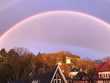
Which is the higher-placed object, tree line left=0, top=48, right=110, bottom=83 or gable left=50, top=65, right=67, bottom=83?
tree line left=0, top=48, right=110, bottom=83

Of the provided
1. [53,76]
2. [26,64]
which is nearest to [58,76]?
[53,76]

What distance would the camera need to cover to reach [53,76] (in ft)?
13.1

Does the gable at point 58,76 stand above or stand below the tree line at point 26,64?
below

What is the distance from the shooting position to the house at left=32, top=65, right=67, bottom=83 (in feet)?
A: 12.9

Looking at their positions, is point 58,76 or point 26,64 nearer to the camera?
point 58,76

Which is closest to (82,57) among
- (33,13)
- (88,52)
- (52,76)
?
(88,52)

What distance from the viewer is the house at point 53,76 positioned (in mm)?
3938

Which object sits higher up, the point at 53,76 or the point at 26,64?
the point at 26,64

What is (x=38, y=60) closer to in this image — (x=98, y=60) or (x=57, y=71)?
(x=57, y=71)

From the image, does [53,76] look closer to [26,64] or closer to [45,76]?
[45,76]

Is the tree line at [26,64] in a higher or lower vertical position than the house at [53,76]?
higher

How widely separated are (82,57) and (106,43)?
0.28 meters

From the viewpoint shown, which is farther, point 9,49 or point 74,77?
point 9,49

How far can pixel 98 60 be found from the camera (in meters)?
3.88
